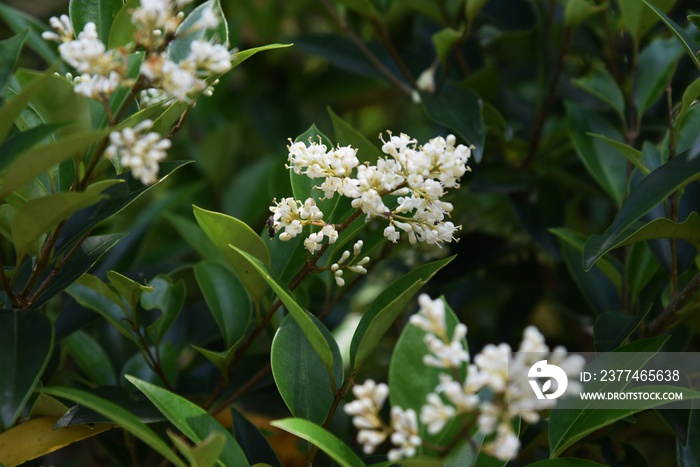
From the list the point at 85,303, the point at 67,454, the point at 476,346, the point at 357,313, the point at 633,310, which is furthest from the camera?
the point at 67,454

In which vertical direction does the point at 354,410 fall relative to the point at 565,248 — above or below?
above

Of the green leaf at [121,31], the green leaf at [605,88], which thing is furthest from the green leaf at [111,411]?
the green leaf at [605,88]

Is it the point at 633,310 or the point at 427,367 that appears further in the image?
the point at 633,310

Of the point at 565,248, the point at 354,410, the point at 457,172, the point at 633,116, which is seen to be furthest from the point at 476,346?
the point at 354,410

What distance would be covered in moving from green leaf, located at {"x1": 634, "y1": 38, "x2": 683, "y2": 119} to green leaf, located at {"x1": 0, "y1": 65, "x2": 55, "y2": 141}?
3.37ft

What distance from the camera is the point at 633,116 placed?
4.34 feet

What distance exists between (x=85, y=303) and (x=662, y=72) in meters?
1.08

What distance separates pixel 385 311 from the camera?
79 centimetres

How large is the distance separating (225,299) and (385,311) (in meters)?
0.39

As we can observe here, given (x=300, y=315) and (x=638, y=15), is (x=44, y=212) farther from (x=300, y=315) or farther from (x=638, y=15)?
(x=638, y=15)

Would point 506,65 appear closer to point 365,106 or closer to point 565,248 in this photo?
point 365,106

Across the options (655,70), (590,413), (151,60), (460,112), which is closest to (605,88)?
(655,70)

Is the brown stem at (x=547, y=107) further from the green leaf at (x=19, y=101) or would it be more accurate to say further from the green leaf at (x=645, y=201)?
the green leaf at (x=19, y=101)

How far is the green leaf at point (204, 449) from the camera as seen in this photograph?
26.0 inches
